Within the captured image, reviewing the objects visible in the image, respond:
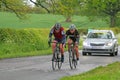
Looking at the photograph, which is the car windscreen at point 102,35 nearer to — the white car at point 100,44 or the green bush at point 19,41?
the white car at point 100,44

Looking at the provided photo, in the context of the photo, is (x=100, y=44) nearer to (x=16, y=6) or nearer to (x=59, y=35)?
(x=16, y=6)

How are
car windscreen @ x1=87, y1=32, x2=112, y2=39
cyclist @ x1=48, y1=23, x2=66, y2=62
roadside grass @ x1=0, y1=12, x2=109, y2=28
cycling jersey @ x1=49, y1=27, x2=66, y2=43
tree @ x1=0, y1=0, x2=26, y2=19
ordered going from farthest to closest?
1. roadside grass @ x1=0, y1=12, x2=109, y2=28
2. tree @ x1=0, y1=0, x2=26, y2=19
3. car windscreen @ x1=87, y1=32, x2=112, y2=39
4. cycling jersey @ x1=49, y1=27, x2=66, y2=43
5. cyclist @ x1=48, y1=23, x2=66, y2=62

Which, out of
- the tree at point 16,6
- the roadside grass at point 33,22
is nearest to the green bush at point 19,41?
the tree at point 16,6

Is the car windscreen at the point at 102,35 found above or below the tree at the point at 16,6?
below

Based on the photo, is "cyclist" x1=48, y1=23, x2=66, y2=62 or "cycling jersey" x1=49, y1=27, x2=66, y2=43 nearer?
"cyclist" x1=48, y1=23, x2=66, y2=62

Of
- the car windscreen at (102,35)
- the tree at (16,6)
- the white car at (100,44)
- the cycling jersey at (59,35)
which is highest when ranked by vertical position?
the tree at (16,6)

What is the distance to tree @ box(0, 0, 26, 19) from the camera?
108 ft

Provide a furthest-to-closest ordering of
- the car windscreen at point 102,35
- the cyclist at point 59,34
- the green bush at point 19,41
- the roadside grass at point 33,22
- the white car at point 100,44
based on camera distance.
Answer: the roadside grass at point 33,22 → the green bush at point 19,41 → the car windscreen at point 102,35 → the white car at point 100,44 → the cyclist at point 59,34

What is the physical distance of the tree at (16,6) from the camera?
32812 millimetres

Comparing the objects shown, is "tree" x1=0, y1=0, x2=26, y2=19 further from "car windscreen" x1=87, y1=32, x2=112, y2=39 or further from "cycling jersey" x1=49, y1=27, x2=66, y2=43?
"cycling jersey" x1=49, y1=27, x2=66, y2=43

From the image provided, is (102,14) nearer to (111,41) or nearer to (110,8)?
(110,8)

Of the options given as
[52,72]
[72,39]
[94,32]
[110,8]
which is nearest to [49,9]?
[94,32]

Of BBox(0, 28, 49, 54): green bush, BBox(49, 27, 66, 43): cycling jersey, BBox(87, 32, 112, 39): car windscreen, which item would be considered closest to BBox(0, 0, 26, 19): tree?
BBox(0, 28, 49, 54): green bush

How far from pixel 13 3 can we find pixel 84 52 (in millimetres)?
A: 6427
